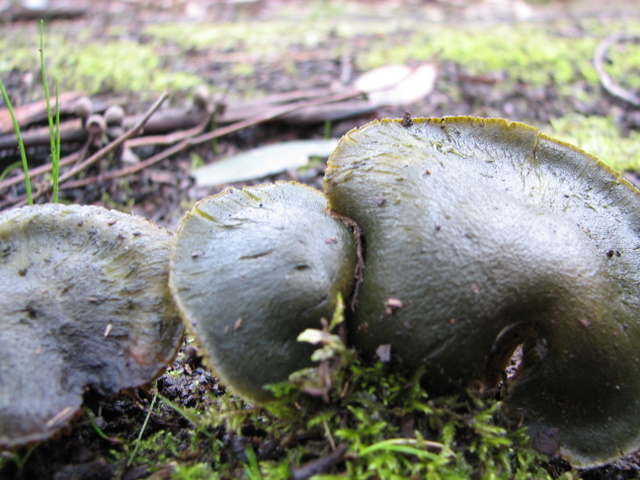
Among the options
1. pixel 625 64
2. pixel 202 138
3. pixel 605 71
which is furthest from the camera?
pixel 625 64

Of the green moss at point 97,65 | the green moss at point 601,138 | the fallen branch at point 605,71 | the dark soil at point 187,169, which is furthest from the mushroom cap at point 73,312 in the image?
the fallen branch at point 605,71

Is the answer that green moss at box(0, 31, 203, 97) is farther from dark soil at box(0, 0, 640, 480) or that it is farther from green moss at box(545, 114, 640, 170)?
green moss at box(545, 114, 640, 170)

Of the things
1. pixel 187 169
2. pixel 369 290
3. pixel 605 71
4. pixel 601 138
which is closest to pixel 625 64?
pixel 605 71

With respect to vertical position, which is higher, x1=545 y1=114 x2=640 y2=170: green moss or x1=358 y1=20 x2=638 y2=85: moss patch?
x1=358 y1=20 x2=638 y2=85: moss patch

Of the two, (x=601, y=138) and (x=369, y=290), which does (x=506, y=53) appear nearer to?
(x=601, y=138)

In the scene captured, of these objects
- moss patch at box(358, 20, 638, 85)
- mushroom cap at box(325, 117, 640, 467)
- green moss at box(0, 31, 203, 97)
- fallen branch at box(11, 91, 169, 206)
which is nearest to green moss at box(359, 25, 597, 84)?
moss patch at box(358, 20, 638, 85)
